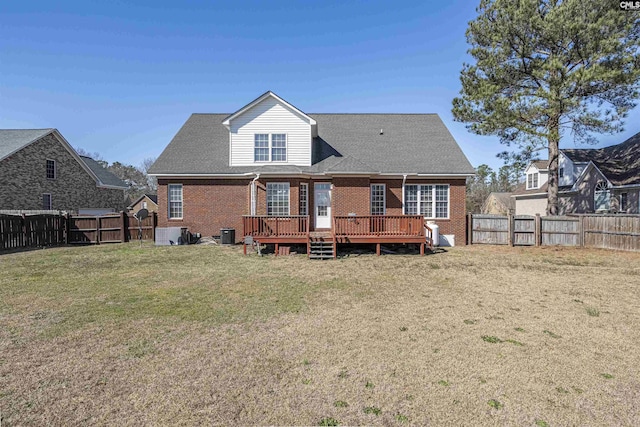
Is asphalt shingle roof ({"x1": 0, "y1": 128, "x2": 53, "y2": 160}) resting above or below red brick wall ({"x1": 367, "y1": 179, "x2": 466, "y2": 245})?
above

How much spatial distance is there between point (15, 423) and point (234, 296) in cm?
424

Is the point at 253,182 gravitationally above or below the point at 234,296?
above

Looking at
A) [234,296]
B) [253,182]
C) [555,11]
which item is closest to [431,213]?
[253,182]

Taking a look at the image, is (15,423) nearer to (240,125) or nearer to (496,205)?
(240,125)

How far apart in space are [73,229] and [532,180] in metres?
35.3

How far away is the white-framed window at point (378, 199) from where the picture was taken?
16.1 metres

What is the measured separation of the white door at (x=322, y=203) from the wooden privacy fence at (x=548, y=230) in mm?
7457

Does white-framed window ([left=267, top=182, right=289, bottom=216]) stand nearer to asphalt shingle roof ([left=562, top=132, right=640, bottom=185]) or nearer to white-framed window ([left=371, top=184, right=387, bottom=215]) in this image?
white-framed window ([left=371, top=184, right=387, bottom=215])

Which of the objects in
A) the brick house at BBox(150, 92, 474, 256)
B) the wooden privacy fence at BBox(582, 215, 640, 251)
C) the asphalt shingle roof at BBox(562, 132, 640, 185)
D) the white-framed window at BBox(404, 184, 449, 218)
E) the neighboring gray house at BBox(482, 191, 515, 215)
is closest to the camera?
the wooden privacy fence at BBox(582, 215, 640, 251)

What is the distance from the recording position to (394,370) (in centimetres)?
391

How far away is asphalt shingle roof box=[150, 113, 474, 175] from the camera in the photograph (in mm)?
15969

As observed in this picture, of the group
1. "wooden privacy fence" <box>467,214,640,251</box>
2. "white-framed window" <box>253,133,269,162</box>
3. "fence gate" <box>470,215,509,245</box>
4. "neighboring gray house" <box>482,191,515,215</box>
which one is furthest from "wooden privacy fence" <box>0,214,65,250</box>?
"neighboring gray house" <box>482,191,515,215</box>

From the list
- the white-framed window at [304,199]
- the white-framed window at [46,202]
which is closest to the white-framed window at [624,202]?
the white-framed window at [304,199]

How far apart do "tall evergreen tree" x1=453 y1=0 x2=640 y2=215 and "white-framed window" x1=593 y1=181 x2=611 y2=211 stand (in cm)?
576
